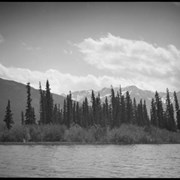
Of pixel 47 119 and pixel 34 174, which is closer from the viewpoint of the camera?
pixel 34 174

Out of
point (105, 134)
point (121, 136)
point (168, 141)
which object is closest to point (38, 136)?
point (105, 134)

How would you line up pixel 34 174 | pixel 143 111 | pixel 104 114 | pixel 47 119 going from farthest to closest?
pixel 143 111, pixel 104 114, pixel 47 119, pixel 34 174

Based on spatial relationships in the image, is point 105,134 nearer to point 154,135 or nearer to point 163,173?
point 154,135

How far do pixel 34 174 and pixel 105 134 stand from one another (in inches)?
1600

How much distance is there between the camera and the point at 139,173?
16.1 m

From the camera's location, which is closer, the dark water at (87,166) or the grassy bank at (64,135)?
the dark water at (87,166)

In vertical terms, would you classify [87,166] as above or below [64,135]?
below

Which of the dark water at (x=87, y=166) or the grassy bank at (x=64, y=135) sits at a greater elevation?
the grassy bank at (x=64, y=135)

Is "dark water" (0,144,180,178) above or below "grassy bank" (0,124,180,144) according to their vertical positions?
below

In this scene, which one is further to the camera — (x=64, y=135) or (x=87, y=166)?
(x=64, y=135)

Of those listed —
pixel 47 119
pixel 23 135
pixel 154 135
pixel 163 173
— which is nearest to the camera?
pixel 163 173

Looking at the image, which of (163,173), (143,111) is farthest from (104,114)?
(163,173)

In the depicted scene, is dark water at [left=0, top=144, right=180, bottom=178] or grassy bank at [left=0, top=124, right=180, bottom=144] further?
grassy bank at [left=0, top=124, right=180, bottom=144]

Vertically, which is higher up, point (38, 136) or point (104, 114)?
point (104, 114)
